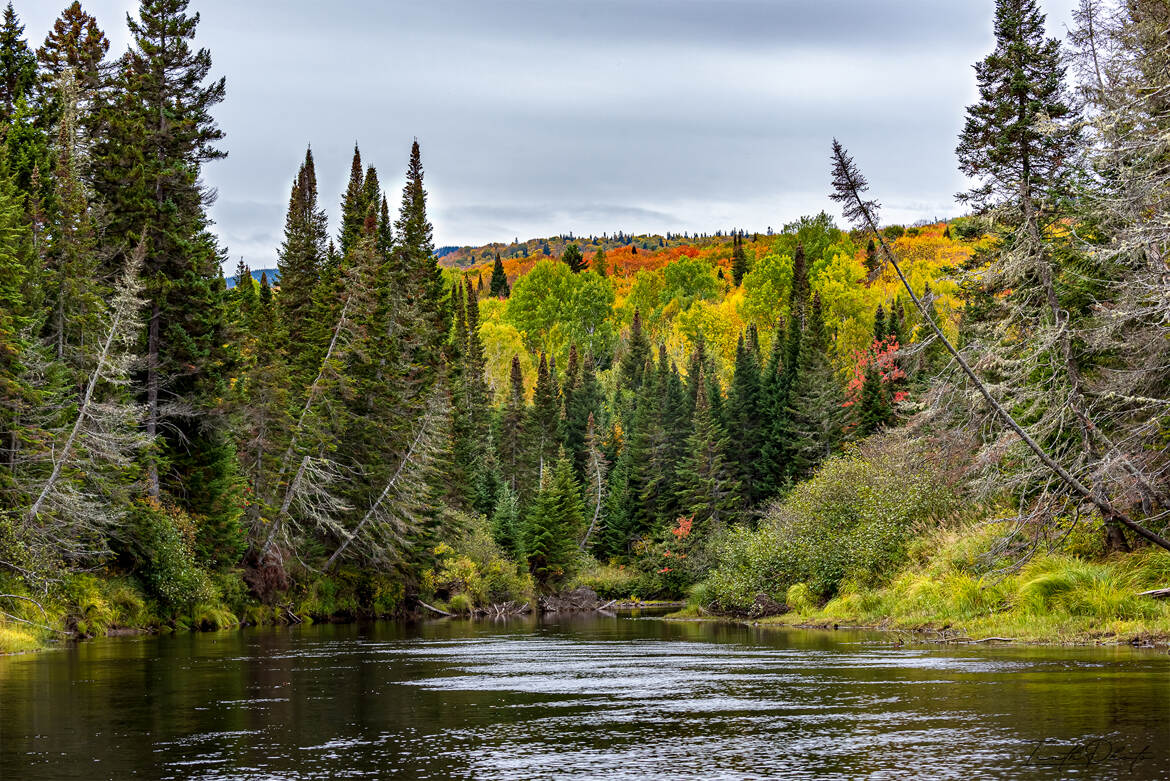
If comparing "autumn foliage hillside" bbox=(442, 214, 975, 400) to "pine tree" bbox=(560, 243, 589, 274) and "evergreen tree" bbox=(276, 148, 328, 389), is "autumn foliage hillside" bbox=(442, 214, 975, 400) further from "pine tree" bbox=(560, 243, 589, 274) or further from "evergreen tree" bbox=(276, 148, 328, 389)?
"evergreen tree" bbox=(276, 148, 328, 389)

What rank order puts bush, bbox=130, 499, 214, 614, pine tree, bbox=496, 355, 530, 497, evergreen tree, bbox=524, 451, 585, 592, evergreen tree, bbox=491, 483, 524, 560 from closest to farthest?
bush, bbox=130, 499, 214, 614, evergreen tree, bbox=491, 483, 524, 560, evergreen tree, bbox=524, 451, 585, 592, pine tree, bbox=496, 355, 530, 497

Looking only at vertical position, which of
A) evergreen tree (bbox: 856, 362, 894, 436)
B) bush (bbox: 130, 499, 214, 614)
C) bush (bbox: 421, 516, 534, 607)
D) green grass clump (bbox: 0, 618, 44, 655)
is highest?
evergreen tree (bbox: 856, 362, 894, 436)

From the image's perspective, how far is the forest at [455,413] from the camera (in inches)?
1016

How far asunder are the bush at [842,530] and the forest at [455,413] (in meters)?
0.16

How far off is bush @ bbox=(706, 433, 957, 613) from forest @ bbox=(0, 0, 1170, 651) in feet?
0.52

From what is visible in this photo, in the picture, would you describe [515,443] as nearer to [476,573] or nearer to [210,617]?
[476,573]

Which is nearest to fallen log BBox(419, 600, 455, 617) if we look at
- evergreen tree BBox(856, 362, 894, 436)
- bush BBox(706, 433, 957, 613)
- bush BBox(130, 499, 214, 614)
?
bush BBox(706, 433, 957, 613)

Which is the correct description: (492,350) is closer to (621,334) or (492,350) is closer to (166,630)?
(621,334)

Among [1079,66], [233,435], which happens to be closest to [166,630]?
[233,435]

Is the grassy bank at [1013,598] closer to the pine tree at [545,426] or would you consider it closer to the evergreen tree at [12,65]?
the evergreen tree at [12,65]

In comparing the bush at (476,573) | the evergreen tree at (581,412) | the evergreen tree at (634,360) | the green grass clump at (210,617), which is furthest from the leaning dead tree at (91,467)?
the evergreen tree at (634,360)

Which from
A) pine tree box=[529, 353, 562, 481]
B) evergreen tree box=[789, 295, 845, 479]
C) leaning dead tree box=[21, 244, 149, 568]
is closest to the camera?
leaning dead tree box=[21, 244, 149, 568]

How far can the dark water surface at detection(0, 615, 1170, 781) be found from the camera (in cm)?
1014

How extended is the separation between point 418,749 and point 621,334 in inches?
6237
